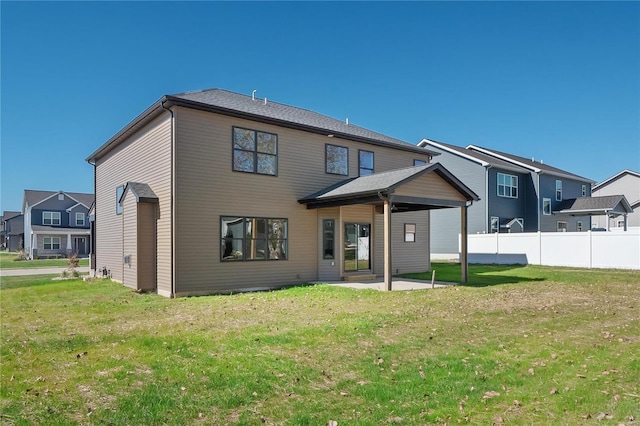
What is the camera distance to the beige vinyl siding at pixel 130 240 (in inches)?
533

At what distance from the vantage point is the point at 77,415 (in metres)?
4.00

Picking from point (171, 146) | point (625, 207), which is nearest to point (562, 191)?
point (625, 207)

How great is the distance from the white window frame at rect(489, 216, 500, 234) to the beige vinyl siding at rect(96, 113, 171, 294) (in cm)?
2292

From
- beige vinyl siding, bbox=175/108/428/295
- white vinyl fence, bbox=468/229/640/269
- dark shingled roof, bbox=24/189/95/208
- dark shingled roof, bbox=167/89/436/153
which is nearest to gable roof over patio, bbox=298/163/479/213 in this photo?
beige vinyl siding, bbox=175/108/428/295

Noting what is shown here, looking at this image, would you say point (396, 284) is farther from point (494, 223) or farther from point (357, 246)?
point (494, 223)

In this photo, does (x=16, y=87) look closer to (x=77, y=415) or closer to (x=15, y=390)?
(x=15, y=390)

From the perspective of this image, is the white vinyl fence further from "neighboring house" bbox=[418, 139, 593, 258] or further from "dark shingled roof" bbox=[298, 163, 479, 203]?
"dark shingled roof" bbox=[298, 163, 479, 203]

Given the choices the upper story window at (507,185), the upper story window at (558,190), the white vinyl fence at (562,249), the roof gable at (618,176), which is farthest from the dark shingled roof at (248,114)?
the roof gable at (618,176)

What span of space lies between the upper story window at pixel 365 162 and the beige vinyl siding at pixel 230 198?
149 cm

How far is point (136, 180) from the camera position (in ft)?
50.0

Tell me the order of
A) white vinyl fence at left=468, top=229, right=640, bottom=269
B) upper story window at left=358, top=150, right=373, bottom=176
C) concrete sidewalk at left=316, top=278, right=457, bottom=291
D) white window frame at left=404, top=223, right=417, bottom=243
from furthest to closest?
white vinyl fence at left=468, top=229, right=640, bottom=269 → white window frame at left=404, top=223, right=417, bottom=243 → upper story window at left=358, top=150, right=373, bottom=176 → concrete sidewalk at left=316, top=278, right=457, bottom=291

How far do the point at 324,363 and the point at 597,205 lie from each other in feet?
108

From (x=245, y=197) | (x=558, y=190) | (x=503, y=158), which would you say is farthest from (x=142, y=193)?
(x=558, y=190)

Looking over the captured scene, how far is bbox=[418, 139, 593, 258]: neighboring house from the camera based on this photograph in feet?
94.2
